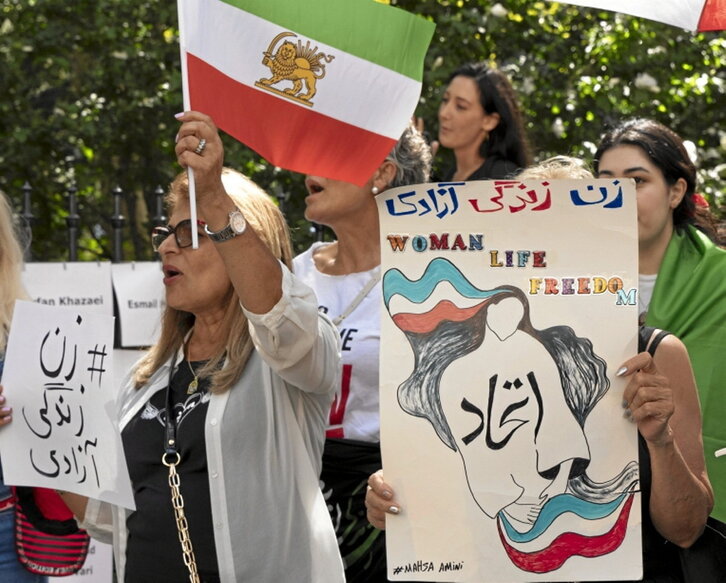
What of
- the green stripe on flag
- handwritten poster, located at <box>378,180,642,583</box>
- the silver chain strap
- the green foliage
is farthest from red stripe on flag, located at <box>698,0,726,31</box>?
the green foliage

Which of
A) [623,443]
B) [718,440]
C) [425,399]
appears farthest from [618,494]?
[718,440]

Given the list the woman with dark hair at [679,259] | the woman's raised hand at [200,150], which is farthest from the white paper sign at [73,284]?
the woman's raised hand at [200,150]

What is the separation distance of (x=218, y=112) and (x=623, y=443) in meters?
1.17

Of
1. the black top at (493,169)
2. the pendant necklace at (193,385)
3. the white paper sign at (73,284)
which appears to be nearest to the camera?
the pendant necklace at (193,385)

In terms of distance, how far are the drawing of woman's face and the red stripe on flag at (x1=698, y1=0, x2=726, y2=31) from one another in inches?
34.6

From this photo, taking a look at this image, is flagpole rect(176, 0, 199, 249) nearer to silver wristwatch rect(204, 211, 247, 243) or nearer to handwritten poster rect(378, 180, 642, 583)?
silver wristwatch rect(204, 211, 247, 243)

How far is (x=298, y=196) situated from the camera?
25.3ft

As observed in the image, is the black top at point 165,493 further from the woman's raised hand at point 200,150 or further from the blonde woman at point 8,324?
the woman's raised hand at point 200,150

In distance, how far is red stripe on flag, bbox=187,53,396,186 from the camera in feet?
9.37

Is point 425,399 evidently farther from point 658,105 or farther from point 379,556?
point 658,105

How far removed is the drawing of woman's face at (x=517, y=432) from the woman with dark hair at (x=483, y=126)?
8.48 feet

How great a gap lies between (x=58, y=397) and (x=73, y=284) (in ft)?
9.67

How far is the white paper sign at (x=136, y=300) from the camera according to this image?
20.4ft

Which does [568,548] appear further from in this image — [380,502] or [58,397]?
[58,397]
